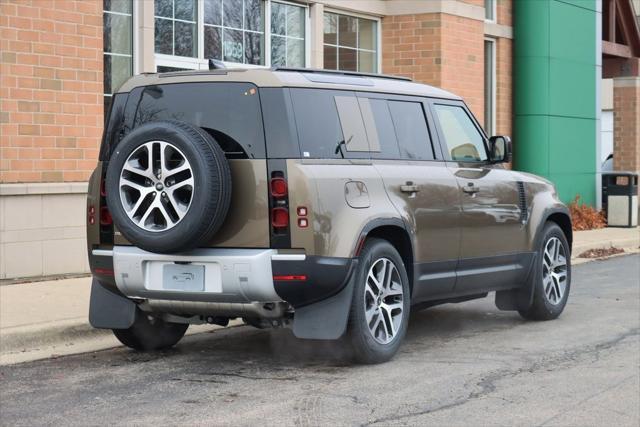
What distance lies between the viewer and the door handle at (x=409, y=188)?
306 inches

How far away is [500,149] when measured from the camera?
9055mm

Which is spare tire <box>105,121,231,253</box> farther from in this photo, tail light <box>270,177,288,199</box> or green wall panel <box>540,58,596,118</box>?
green wall panel <box>540,58,596,118</box>

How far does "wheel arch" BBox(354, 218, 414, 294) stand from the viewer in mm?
7312

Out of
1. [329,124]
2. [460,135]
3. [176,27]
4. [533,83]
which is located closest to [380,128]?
[329,124]

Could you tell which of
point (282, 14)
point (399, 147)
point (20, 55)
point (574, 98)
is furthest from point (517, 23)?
point (399, 147)

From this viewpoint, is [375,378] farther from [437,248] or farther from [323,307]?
[437,248]

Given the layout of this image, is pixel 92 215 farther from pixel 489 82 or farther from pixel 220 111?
pixel 489 82

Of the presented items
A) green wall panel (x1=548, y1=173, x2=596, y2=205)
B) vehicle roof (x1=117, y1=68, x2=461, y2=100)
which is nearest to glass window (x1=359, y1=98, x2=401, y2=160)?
vehicle roof (x1=117, y1=68, x2=461, y2=100)

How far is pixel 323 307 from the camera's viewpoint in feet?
23.3

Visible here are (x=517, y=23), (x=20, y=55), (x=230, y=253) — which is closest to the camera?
(x=230, y=253)

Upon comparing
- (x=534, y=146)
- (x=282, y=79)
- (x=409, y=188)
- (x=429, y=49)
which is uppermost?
(x=429, y=49)

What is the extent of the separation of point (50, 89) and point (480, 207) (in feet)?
17.7

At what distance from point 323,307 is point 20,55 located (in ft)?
19.3

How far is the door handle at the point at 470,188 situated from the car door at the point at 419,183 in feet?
0.44
